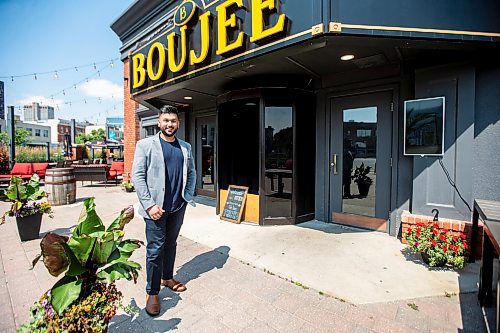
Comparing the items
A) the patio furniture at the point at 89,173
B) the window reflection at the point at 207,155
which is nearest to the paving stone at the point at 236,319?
the window reflection at the point at 207,155

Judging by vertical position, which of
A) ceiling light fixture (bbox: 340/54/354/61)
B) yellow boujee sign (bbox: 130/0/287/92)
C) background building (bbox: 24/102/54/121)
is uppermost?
background building (bbox: 24/102/54/121)

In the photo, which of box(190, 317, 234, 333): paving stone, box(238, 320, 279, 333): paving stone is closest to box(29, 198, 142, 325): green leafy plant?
box(190, 317, 234, 333): paving stone

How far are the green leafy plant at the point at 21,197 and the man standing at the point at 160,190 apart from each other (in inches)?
114

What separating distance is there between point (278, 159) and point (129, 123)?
7347 mm

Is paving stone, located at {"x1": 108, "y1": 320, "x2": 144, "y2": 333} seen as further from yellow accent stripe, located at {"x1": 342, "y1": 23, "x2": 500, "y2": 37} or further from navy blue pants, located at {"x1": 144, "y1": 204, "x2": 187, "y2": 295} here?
yellow accent stripe, located at {"x1": 342, "y1": 23, "x2": 500, "y2": 37}

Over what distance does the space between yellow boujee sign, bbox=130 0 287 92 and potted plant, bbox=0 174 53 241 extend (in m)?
2.64

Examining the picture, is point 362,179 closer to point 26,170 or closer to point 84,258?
point 84,258

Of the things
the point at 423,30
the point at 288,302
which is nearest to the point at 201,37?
the point at 423,30

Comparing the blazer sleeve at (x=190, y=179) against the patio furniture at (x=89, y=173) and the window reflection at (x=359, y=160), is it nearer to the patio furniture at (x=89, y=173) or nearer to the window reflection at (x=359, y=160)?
the window reflection at (x=359, y=160)

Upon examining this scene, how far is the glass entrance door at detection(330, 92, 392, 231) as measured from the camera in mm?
4332

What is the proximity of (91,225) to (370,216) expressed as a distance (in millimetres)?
4154

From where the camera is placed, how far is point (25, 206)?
406 centimetres

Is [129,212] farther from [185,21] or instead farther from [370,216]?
[370,216]

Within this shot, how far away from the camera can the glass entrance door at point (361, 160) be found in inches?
171
